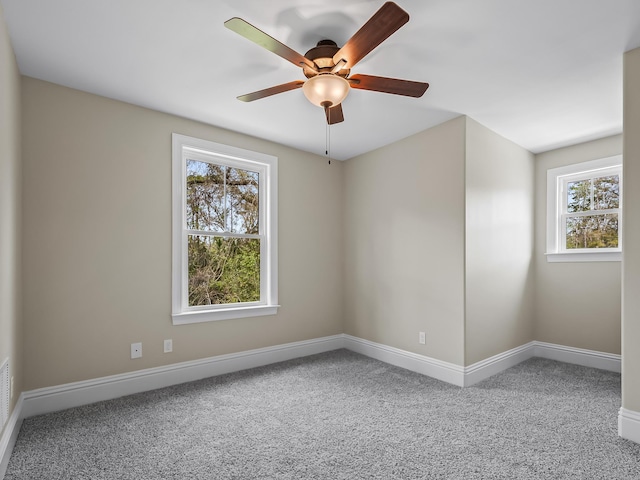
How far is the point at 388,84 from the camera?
2201 mm

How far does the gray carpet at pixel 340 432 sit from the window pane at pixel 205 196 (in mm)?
1490

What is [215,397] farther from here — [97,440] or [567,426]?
[567,426]

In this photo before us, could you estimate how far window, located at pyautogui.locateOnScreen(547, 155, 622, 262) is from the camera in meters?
3.78

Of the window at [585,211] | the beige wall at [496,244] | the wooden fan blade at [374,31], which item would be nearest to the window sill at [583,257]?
the window at [585,211]

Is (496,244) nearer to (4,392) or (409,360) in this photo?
(409,360)

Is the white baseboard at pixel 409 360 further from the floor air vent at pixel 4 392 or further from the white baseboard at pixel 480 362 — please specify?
the floor air vent at pixel 4 392

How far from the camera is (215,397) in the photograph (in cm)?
299

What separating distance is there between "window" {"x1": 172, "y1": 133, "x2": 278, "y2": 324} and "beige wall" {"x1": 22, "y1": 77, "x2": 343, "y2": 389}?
11 centimetres

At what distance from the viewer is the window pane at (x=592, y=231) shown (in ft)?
12.5

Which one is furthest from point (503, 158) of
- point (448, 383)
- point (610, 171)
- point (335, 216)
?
point (448, 383)

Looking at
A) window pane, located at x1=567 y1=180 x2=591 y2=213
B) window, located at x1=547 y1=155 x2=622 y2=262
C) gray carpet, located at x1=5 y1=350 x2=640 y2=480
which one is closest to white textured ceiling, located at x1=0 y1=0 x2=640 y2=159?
window, located at x1=547 y1=155 x2=622 y2=262

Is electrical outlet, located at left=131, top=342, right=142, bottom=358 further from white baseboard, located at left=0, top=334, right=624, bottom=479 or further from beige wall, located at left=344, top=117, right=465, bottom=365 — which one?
beige wall, located at left=344, top=117, right=465, bottom=365

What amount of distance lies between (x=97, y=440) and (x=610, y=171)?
5.04 meters

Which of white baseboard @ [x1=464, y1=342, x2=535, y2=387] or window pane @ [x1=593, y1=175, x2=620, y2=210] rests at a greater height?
window pane @ [x1=593, y1=175, x2=620, y2=210]
